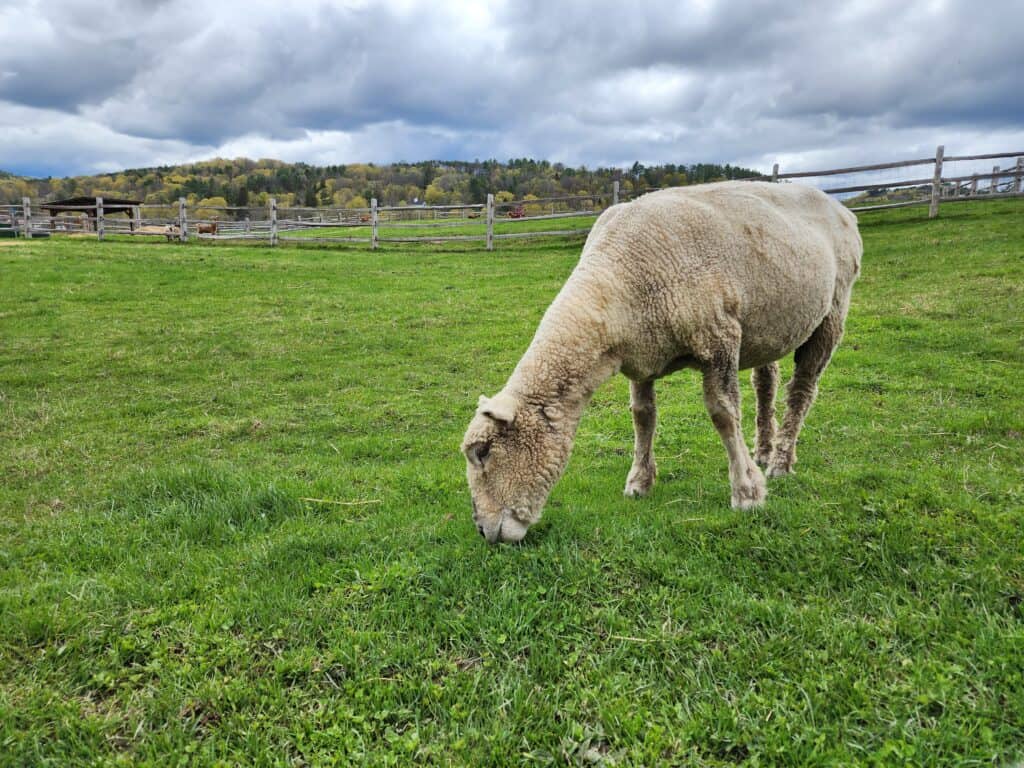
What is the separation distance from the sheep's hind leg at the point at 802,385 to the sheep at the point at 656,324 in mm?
449

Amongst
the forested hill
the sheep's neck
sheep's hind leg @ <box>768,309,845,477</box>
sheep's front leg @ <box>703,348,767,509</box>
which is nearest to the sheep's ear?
the sheep's neck

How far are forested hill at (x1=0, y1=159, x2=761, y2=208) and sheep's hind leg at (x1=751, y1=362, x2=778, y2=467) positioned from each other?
52788 millimetres

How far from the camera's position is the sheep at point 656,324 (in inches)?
158

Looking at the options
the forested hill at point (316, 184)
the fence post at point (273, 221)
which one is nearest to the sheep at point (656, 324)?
the fence post at point (273, 221)

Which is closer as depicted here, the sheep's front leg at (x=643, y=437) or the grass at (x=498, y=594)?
the grass at (x=498, y=594)

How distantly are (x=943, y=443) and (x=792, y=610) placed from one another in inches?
174

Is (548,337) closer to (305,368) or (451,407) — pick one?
(451,407)

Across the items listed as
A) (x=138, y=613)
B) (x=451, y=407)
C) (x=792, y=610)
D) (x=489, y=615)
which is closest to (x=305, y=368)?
(x=451, y=407)

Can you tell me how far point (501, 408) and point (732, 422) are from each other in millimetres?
2061

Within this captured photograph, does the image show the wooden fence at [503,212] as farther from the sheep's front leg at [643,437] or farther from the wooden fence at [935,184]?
the sheep's front leg at [643,437]

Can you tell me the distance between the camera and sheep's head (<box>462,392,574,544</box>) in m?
3.94

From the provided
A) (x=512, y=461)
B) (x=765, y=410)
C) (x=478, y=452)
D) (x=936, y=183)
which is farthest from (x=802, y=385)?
(x=936, y=183)

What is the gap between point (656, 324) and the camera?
433cm

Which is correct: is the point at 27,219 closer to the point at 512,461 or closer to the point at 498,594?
the point at 512,461
